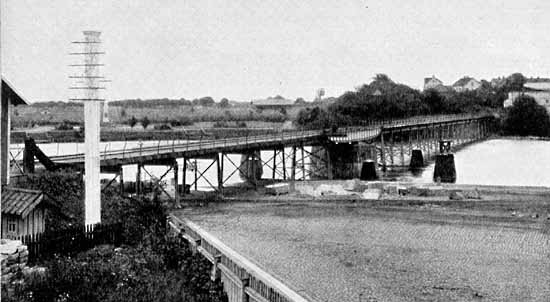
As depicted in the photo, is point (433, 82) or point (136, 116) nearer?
point (136, 116)

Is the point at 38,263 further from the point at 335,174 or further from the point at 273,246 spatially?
the point at 335,174

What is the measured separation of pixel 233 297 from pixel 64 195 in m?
12.2

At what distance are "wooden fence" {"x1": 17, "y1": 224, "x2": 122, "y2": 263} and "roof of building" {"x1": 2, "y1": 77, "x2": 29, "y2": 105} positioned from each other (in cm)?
566

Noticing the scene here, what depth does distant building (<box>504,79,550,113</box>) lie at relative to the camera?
13259cm

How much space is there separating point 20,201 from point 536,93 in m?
138

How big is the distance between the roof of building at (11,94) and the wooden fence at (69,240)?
18.6ft

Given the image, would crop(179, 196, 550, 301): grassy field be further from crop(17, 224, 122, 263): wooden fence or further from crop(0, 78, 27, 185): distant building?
crop(0, 78, 27, 185): distant building

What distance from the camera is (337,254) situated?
915 inches

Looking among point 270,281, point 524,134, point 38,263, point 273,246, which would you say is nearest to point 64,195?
point 273,246

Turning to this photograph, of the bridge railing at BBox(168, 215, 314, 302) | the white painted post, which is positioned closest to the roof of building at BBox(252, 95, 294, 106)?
the white painted post

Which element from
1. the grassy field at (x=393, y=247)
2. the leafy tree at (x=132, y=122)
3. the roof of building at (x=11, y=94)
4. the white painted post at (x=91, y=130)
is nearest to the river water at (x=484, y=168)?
the leafy tree at (x=132, y=122)

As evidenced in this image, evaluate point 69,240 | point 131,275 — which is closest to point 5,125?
point 69,240

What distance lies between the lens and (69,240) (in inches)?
636

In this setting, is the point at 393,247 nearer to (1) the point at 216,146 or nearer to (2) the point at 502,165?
(1) the point at 216,146
